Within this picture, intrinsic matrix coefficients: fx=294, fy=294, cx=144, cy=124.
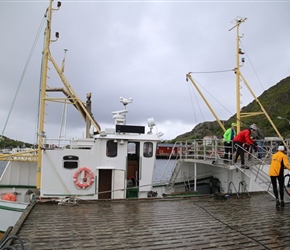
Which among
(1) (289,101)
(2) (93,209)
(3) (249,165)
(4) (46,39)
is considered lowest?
(2) (93,209)

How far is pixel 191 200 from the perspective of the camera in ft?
33.9

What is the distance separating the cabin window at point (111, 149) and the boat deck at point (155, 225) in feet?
7.78

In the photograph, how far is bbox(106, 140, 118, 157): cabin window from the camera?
11898 millimetres

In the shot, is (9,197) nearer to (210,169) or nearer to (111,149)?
(111,149)

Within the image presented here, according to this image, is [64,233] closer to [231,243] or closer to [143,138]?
[231,243]

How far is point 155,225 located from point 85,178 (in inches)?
205

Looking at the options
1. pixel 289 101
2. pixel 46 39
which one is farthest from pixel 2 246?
pixel 289 101

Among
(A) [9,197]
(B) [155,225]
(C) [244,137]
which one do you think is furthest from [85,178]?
(C) [244,137]

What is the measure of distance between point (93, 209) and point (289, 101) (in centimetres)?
10958

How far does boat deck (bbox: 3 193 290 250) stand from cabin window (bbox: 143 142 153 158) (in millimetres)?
2590

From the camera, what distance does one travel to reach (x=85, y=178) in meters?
11.5

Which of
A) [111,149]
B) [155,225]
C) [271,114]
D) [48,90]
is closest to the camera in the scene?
[155,225]

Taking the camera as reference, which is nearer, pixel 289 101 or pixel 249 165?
pixel 249 165

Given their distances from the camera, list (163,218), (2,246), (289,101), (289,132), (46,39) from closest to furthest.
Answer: (2,246) < (163,218) < (46,39) < (289,132) < (289,101)
